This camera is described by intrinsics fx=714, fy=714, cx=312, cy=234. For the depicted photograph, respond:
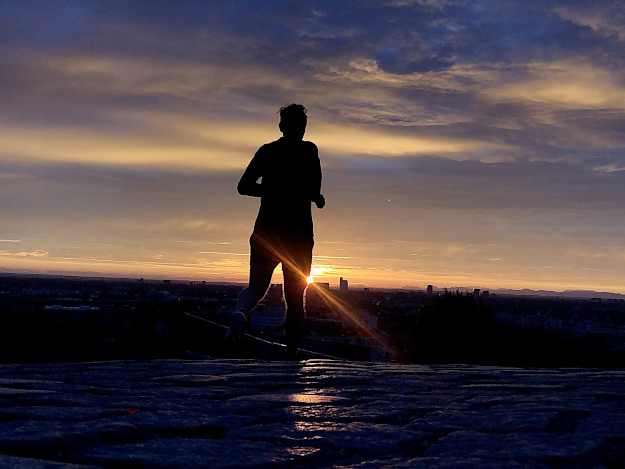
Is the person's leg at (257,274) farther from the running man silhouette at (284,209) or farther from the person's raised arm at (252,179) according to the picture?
the person's raised arm at (252,179)

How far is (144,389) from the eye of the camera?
3779 mm

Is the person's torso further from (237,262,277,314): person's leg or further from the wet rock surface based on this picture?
the wet rock surface

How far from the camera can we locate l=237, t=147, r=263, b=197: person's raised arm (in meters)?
5.84

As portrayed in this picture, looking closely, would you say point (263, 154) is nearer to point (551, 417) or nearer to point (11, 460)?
point (551, 417)

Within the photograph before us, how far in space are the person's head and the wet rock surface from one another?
220cm

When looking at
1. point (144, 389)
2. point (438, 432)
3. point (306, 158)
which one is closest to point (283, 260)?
point (306, 158)

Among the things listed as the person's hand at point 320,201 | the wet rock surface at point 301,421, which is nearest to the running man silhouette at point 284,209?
the person's hand at point 320,201

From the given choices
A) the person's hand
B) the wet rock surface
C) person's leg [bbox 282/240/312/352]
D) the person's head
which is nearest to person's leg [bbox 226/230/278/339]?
person's leg [bbox 282/240/312/352]

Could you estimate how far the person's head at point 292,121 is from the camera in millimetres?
5941

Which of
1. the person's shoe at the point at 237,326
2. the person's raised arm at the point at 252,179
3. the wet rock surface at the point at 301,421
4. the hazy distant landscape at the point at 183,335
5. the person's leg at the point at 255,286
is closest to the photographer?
the wet rock surface at the point at 301,421

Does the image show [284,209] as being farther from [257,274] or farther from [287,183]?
[257,274]

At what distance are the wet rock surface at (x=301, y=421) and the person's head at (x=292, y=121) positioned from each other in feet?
7.22

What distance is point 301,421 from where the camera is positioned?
280cm

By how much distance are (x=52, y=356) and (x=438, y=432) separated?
17.6 feet
